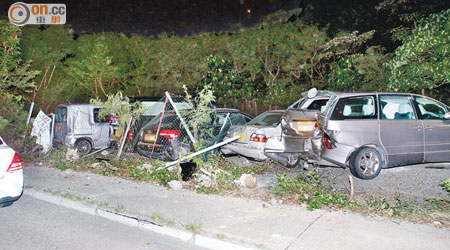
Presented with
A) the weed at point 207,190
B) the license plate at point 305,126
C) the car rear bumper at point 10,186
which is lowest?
the weed at point 207,190

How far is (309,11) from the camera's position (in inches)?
840

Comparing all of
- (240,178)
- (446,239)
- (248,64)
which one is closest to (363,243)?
(446,239)

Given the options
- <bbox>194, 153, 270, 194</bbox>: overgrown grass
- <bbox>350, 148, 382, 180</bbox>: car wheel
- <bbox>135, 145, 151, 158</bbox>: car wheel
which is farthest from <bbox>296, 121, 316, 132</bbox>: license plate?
<bbox>135, 145, 151, 158</bbox>: car wheel

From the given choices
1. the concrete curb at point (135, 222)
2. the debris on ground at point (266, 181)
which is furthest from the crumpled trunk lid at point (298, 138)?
the concrete curb at point (135, 222)

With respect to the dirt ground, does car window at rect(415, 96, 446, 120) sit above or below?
above

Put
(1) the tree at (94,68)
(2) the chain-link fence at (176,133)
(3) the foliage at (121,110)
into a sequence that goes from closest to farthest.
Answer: (2) the chain-link fence at (176,133) < (3) the foliage at (121,110) < (1) the tree at (94,68)

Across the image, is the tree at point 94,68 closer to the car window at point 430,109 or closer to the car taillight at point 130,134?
the car taillight at point 130,134

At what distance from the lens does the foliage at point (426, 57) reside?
35.9 ft

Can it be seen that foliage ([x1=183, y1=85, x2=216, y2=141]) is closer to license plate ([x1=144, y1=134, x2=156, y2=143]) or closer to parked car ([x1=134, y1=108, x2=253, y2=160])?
parked car ([x1=134, y1=108, x2=253, y2=160])

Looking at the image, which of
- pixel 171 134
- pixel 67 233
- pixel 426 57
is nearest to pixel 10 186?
pixel 67 233

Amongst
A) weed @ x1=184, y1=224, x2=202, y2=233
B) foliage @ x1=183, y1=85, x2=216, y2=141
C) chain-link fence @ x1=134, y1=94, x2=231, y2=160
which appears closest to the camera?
weed @ x1=184, y1=224, x2=202, y2=233

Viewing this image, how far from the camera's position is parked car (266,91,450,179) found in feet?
23.7

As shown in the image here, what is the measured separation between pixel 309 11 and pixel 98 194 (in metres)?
18.1

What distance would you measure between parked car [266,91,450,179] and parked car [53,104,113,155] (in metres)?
5.97
